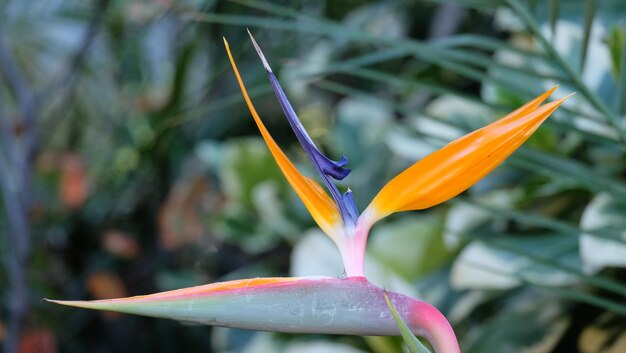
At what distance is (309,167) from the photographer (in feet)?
3.52

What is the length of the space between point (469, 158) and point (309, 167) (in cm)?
82

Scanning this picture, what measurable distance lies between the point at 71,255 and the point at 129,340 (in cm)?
18

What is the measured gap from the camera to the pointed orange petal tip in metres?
0.25

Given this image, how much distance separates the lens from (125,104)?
1653 millimetres

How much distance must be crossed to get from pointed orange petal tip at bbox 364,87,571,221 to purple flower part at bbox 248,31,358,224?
0.03 meters

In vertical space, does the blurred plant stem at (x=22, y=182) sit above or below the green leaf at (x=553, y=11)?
below

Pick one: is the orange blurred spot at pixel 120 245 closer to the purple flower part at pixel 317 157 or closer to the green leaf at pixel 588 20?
the green leaf at pixel 588 20

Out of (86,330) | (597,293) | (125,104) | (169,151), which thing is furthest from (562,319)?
(125,104)

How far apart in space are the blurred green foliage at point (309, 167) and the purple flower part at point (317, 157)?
0.20 m

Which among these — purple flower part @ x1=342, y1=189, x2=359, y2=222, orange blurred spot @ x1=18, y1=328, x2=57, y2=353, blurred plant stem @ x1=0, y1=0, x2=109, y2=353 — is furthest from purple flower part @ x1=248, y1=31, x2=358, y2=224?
orange blurred spot @ x1=18, y1=328, x2=57, y2=353

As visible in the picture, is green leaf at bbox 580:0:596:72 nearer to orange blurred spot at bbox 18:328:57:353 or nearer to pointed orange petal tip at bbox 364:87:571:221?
pointed orange petal tip at bbox 364:87:571:221

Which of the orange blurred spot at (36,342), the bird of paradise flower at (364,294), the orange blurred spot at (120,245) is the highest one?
the bird of paradise flower at (364,294)

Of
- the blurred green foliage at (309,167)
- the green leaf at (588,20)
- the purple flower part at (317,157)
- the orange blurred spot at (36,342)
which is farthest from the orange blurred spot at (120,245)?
the purple flower part at (317,157)

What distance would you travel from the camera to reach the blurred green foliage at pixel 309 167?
55 centimetres
